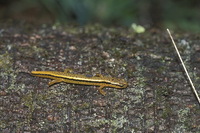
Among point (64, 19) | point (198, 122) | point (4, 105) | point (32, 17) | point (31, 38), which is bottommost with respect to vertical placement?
point (198, 122)

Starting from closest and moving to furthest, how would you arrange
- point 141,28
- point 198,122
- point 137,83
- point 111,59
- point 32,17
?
point 198,122 < point 137,83 < point 111,59 < point 141,28 < point 32,17

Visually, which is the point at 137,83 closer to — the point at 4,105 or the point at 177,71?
the point at 177,71

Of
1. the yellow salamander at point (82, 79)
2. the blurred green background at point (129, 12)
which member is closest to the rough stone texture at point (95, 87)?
the yellow salamander at point (82, 79)

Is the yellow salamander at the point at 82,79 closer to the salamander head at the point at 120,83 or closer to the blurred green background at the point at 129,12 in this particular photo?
the salamander head at the point at 120,83

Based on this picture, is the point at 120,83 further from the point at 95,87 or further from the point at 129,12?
the point at 129,12

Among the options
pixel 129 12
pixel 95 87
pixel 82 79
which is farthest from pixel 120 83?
pixel 129 12

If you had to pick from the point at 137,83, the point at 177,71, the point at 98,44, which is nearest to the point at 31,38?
the point at 98,44

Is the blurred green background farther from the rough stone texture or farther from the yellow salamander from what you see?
the yellow salamander
